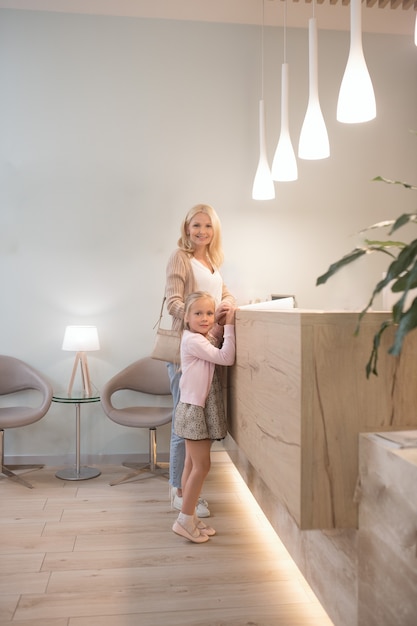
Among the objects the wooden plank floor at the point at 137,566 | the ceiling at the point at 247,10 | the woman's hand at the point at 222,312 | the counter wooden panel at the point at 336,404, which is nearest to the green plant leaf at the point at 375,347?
the counter wooden panel at the point at 336,404

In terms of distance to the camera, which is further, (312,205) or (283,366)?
(312,205)

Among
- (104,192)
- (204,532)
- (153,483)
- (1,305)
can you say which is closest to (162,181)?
(104,192)

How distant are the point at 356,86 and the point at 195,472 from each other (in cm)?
195

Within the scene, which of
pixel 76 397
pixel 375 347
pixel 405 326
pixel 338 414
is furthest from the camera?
pixel 76 397

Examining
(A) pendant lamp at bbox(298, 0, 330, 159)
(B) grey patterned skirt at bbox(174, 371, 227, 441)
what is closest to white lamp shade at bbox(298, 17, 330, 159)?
(A) pendant lamp at bbox(298, 0, 330, 159)

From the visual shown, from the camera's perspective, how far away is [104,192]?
180 inches

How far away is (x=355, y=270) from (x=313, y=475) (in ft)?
10.9

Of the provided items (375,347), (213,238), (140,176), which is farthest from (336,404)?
(140,176)

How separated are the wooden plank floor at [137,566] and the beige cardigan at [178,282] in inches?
43.8

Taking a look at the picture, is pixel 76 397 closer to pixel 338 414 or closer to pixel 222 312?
pixel 222 312

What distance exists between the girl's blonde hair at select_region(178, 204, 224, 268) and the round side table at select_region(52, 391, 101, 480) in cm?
142

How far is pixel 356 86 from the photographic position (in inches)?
108

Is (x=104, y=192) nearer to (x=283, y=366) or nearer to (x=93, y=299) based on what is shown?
(x=93, y=299)

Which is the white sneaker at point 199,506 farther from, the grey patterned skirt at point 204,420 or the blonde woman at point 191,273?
the grey patterned skirt at point 204,420
